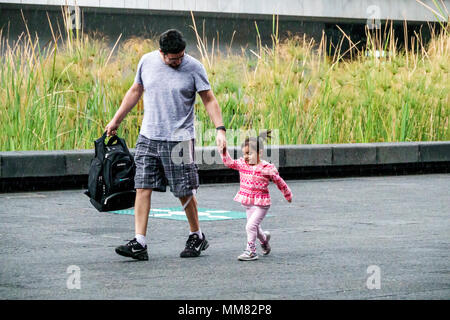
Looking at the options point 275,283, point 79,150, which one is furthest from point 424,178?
point 275,283

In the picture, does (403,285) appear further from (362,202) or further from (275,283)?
(362,202)

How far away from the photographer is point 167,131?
22.7 ft

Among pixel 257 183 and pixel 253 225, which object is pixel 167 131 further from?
pixel 253 225

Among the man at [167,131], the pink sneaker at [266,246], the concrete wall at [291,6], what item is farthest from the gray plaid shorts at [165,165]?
the concrete wall at [291,6]

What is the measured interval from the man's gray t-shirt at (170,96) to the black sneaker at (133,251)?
78 cm

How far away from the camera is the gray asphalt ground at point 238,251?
567cm

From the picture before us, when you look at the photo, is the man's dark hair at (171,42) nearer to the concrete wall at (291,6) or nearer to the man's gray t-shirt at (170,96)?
the man's gray t-shirt at (170,96)

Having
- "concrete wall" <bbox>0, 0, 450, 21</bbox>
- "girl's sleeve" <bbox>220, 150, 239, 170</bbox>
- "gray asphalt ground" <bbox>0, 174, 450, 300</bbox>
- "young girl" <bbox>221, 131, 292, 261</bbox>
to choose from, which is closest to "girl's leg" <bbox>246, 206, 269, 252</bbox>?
"young girl" <bbox>221, 131, 292, 261</bbox>

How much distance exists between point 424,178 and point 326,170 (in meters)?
1.39

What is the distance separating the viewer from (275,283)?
5887mm

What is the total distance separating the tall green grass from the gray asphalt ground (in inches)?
66.9

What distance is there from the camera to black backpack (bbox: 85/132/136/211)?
23.4 ft

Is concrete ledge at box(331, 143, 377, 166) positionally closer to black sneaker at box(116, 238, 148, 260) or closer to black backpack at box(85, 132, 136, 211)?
black backpack at box(85, 132, 136, 211)

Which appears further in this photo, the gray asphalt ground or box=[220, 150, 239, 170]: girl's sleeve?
box=[220, 150, 239, 170]: girl's sleeve
